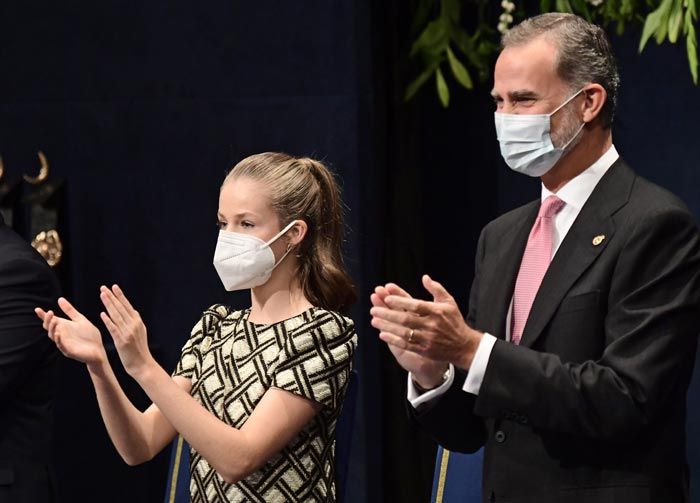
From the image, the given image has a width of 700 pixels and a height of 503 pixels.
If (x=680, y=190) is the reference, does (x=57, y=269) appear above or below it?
below

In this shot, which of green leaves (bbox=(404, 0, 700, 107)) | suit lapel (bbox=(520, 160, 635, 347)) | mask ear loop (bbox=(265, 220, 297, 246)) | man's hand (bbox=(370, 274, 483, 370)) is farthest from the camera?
green leaves (bbox=(404, 0, 700, 107))

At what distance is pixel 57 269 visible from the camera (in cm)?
448

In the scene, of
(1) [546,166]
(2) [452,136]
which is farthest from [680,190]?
(1) [546,166]

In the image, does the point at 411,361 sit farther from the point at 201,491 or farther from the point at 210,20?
the point at 210,20

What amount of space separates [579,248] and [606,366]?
218 millimetres

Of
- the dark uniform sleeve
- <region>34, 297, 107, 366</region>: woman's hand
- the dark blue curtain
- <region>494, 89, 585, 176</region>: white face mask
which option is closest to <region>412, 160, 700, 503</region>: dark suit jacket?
<region>494, 89, 585, 176</region>: white face mask

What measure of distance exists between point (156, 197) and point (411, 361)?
2.35 meters

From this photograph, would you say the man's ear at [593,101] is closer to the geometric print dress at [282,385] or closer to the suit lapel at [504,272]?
the suit lapel at [504,272]

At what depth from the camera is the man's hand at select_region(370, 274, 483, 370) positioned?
6.61ft

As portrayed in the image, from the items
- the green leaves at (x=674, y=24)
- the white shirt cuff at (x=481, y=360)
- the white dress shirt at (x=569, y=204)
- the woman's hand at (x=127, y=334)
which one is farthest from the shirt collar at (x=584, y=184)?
the green leaves at (x=674, y=24)

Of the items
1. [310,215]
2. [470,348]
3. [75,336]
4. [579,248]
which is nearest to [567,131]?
[579,248]

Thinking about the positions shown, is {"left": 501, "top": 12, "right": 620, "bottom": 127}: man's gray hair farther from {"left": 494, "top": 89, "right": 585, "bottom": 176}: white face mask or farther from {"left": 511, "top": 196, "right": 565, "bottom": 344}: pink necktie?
{"left": 511, "top": 196, "right": 565, "bottom": 344}: pink necktie

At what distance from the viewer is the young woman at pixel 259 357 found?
255cm

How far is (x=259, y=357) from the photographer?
270 cm
